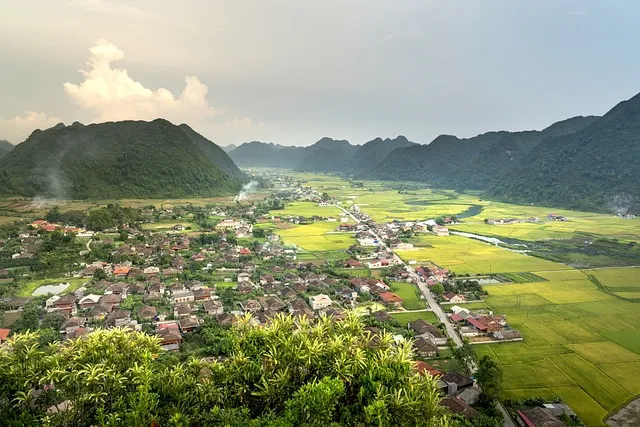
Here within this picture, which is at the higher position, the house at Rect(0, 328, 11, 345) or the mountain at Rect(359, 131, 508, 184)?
the mountain at Rect(359, 131, 508, 184)

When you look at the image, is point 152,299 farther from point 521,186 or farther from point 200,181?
point 521,186

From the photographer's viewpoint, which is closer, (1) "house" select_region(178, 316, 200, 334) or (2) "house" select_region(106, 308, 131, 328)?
(1) "house" select_region(178, 316, 200, 334)

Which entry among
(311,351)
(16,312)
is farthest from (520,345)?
(16,312)

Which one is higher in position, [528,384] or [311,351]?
[311,351]

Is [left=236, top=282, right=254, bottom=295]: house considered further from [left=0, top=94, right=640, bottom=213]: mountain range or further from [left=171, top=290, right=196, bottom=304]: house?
[left=0, top=94, right=640, bottom=213]: mountain range

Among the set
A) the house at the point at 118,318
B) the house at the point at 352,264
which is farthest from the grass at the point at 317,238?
the house at the point at 118,318

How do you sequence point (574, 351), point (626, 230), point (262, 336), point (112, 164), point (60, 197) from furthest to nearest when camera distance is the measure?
1. point (112, 164)
2. point (60, 197)
3. point (626, 230)
4. point (574, 351)
5. point (262, 336)

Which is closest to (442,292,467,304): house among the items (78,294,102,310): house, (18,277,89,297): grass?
(78,294,102,310): house
